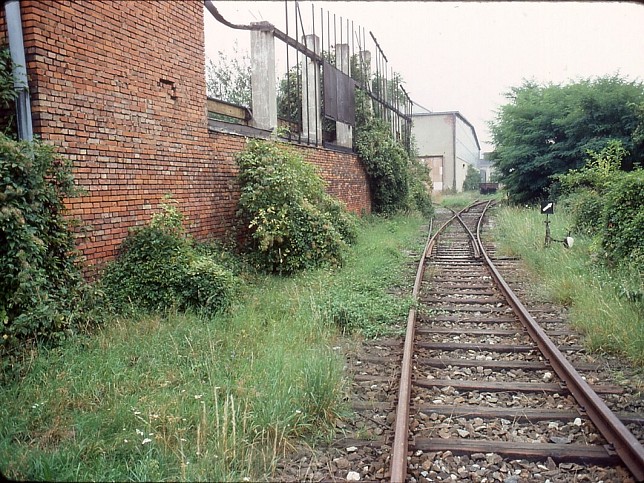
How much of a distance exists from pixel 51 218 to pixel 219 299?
86.4 inches

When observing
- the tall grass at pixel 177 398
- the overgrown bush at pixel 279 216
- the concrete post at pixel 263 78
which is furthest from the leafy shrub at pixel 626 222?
the concrete post at pixel 263 78

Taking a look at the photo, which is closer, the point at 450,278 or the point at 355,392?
the point at 355,392

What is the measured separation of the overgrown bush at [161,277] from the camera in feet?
21.5

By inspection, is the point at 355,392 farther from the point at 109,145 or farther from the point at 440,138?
the point at 440,138

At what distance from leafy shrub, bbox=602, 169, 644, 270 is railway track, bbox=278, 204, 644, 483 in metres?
2.18

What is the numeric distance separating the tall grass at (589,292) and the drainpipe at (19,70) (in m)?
6.53

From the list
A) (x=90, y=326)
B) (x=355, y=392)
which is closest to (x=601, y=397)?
(x=355, y=392)

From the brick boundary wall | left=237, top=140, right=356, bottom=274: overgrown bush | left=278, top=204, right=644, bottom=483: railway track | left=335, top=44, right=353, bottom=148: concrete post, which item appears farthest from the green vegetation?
left=278, top=204, right=644, bottom=483: railway track

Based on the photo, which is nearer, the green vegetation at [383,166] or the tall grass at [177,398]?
the tall grass at [177,398]

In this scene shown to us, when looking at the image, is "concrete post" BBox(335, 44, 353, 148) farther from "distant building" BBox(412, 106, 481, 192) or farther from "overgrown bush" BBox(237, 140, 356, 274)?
"distant building" BBox(412, 106, 481, 192)

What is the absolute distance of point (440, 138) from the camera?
184ft

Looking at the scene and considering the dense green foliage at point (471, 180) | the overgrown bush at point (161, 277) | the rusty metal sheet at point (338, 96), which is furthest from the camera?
the dense green foliage at point (471, 180)

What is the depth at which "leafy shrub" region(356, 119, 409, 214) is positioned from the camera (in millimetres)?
19656

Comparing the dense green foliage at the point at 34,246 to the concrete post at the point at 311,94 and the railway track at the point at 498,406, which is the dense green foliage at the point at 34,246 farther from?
the concrete post at the point at 311,94
